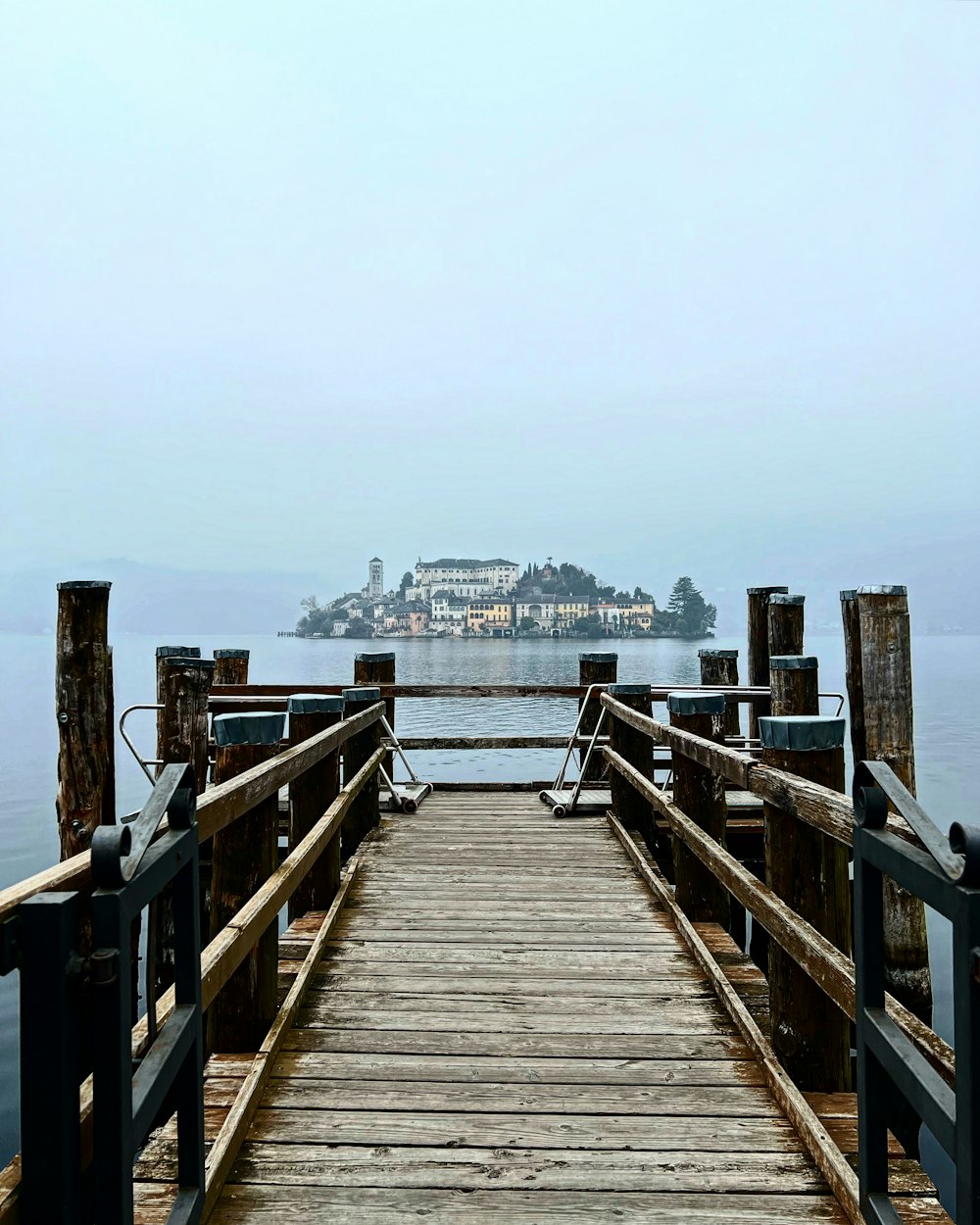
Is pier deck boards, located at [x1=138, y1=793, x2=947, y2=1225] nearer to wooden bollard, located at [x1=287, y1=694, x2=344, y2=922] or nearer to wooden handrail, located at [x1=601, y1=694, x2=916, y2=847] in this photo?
wooden bollard, located at [x1=287, y1=694, x2=344, y2=922]

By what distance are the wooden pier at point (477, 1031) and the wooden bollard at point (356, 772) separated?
95cm

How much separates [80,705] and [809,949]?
3.68 metres

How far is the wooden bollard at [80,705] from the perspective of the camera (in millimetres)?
4453

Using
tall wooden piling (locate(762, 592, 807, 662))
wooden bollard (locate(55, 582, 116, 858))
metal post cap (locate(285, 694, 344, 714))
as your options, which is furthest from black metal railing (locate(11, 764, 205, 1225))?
tall wooden piling (locate(762, 592, 807, 662))

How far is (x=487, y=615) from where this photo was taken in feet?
499

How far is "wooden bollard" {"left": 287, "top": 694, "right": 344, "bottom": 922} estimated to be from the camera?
4.20 meters

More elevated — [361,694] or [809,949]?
[361,694]

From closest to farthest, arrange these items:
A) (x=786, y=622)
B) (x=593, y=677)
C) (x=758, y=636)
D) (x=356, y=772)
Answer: (x=356, y=772) → (x=786, y=622) → (x=593, y=677) → (x=758, y=636)

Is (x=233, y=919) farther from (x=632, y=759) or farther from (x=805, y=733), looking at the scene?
(x=632, y=759)

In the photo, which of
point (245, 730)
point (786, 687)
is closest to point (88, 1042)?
point (245, 730)

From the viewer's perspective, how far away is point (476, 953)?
392cm

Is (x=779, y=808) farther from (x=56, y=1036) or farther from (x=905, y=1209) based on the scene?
(x=56, y=1036)

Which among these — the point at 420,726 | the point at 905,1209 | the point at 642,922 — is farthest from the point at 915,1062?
the point at 420,726

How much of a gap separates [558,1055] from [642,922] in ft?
4.89
